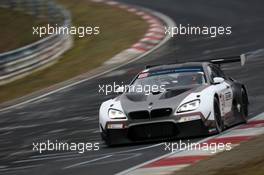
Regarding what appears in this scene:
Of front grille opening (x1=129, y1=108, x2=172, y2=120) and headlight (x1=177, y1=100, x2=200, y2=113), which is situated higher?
headlight (x1=177, y1=100, x2=200, y2=113)

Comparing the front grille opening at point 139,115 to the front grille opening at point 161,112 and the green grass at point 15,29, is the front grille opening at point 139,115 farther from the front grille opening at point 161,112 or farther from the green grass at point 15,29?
the green grass at point 15,29

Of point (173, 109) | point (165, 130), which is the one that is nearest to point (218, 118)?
point (173, 109)

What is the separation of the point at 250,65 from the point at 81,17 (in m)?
12.7

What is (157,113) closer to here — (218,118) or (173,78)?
(218,118)

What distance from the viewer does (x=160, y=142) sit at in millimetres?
12891

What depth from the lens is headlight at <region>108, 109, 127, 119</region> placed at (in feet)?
42.6

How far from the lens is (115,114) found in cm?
1312

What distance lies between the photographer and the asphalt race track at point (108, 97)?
11953 mm

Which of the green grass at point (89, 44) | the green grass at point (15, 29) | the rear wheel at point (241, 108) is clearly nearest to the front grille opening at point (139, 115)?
the rear wheel at point (241, 108)

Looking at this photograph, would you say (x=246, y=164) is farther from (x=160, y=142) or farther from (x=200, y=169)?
(x=160, y=142)

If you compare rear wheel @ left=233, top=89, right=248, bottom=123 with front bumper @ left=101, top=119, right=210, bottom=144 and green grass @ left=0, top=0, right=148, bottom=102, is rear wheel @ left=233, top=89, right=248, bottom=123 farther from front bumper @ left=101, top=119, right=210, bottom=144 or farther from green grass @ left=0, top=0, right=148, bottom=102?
green grass @ left=0, top=0, right=148, bottom=102

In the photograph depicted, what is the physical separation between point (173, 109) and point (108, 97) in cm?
737

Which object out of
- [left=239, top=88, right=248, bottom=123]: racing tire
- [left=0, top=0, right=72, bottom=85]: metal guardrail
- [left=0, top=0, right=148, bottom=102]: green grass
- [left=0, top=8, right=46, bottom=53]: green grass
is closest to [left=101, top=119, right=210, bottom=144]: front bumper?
[left=239, top=88, right=248, bottom=123]: racing tire

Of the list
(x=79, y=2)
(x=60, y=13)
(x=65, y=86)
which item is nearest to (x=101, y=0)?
(x=79, y=2)
